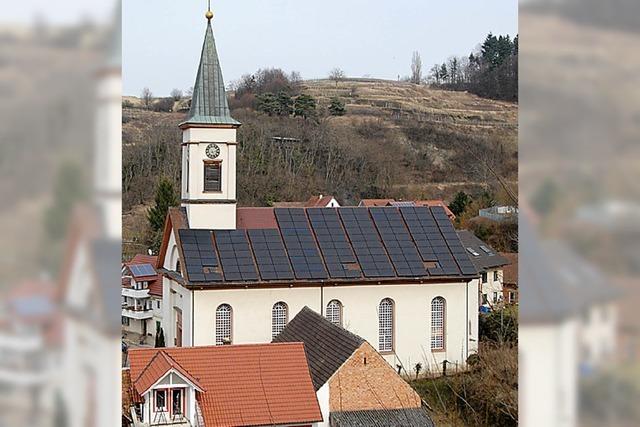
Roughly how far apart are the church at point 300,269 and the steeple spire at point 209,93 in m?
0.02

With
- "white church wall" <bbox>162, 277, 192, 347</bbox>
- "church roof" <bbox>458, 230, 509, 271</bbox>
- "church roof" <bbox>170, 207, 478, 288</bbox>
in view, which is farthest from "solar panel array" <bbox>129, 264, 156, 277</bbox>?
"church roof" <bbox>458, 230, 509, 271</bbox>

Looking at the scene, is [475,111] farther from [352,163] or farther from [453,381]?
[453,381]

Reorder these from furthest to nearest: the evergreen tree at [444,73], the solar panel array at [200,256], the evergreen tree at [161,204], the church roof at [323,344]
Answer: the evergreen tree at [444,73] < the evergreen tree at [161,204] < the solar panel array at [200,256] < the church roof at [323,344]

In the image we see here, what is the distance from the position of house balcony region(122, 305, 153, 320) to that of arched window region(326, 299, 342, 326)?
5.20 metres

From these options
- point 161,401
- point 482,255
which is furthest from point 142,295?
point 161,401

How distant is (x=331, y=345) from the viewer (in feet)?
23.3

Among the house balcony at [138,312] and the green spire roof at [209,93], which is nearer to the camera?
the green spire roof at [209,93]

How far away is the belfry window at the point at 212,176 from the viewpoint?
11.0 meters

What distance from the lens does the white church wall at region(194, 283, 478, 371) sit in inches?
397

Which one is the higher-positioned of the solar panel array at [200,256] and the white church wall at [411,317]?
the solar panel array at [200,256]

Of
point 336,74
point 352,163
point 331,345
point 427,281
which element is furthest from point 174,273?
point 336,74

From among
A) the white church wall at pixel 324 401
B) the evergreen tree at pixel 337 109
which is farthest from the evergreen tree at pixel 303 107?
the white church wall at pixel 324 401
